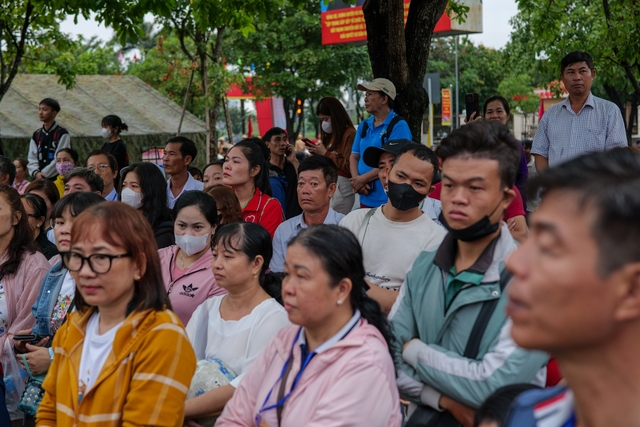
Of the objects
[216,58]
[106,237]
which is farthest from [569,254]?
[216,58]

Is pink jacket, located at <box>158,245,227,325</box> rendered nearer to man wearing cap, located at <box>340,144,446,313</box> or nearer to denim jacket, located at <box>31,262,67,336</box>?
denim jacket, located at <box>31,262,67,336</box>

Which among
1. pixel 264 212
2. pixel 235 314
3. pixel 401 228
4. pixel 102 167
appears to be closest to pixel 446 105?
pixel 102 167

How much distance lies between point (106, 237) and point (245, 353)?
114 centimetres

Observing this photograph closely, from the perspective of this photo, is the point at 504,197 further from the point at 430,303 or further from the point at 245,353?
the point at 245,353

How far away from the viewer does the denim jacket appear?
487 centimetres

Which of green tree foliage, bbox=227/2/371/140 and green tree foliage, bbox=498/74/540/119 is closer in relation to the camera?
green tree foliage, bbox=227/2/371/140

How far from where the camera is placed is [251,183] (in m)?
7.04

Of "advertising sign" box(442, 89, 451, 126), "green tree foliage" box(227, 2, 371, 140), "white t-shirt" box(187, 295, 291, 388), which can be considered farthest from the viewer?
"advertising sign" box(442, 89, 451, 126)

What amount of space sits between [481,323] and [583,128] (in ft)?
15.4

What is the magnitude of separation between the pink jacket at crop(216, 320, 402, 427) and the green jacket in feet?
0.54

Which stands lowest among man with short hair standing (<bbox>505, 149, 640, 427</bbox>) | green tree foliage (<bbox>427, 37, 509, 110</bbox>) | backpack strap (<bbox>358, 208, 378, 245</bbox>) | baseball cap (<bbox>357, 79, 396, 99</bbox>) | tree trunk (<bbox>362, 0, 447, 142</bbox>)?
backpack strap (<bbox>358, 208, 378, 245</bbox>)

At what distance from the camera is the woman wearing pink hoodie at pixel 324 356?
3.07 m

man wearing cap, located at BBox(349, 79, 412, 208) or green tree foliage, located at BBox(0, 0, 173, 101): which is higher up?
green tree foliage, located at BBox(0, 0, 173, 101)

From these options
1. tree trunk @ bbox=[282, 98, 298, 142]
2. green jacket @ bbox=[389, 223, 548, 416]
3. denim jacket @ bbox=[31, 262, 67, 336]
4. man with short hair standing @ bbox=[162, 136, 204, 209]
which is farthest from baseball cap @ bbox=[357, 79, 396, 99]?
tree trunk @ bbox=[282, 98, 298, 142]
